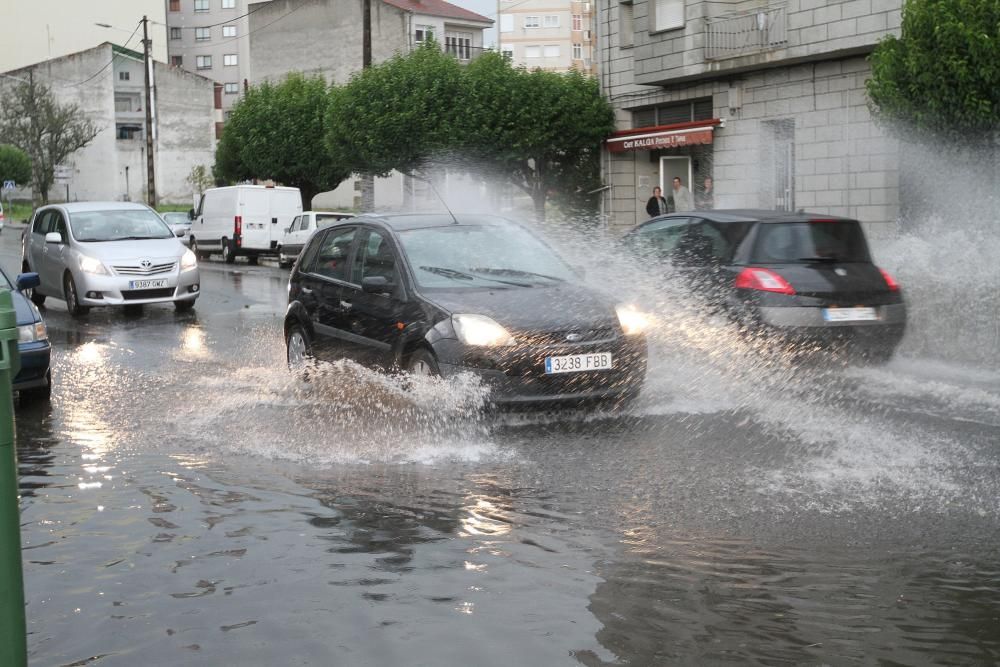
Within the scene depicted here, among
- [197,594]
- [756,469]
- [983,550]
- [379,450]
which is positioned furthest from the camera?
[379,450]

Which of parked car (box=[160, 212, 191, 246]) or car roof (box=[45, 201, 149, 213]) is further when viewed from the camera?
parked car (box=[160, 212, 191, 246])

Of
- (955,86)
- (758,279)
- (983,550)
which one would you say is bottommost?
(983,550)

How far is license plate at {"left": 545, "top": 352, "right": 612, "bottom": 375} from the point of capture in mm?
8461

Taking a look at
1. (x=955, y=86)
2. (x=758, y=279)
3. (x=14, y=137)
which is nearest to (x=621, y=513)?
(x=758, y=279)

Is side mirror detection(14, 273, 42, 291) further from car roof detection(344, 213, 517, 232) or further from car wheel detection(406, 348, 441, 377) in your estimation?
car wheel detection(406, 348, 441, 377)

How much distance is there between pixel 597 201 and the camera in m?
32.2

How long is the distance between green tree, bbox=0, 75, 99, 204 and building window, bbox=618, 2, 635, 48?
5252 centimetres

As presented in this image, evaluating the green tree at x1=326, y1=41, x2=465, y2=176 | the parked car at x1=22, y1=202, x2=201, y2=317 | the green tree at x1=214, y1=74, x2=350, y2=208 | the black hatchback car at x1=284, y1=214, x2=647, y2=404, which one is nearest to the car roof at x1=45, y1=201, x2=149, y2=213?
the parked car at x1=22, y1=202, x2=201, y2=317

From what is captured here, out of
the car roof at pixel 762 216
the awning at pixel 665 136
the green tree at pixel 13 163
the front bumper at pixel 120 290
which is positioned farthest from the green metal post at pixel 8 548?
the green tree at pixel 13 163

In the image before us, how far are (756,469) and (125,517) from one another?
3.42m

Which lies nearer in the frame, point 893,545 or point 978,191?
point 893,545

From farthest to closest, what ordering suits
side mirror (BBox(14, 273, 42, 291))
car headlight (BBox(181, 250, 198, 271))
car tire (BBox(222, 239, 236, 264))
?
car tire (BBox(222, 239, 236, 264)) → car headlight (BBox(181, 250, 198, 271)) → side mirror (BBox(14, 273, 42, 291))

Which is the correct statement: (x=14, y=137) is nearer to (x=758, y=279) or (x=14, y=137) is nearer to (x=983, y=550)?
(x=758, y=279)

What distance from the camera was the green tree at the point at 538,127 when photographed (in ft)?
102
